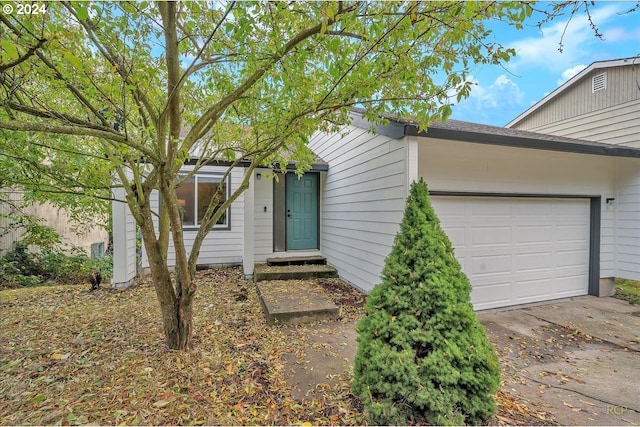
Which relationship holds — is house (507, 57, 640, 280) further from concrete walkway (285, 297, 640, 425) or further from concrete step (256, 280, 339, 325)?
concrete step (256, 280, 339, 325)

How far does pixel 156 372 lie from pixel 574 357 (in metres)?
4.49

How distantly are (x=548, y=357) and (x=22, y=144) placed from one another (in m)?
6.15

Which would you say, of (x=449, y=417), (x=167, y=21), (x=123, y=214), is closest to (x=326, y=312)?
(x=449, y=417)

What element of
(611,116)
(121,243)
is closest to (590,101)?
(611,116)

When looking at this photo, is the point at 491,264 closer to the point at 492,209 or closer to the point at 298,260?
the point at 492,209

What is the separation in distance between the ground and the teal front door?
3.07 meters

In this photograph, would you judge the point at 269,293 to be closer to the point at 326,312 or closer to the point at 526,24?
the point at 326,312

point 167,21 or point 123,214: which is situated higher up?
point 167,21

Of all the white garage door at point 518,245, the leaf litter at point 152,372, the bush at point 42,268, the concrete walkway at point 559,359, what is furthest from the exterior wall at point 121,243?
the white garage door at point 518,245

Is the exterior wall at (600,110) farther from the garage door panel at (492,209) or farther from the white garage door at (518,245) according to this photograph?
the garage door panel at (492,209)

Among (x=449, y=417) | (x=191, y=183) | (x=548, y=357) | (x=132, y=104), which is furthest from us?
(x=191, y=183)

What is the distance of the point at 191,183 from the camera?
7.11m

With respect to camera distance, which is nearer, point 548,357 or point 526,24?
point 526,24

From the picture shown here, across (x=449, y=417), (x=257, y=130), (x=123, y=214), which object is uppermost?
(x=257, y=130)
